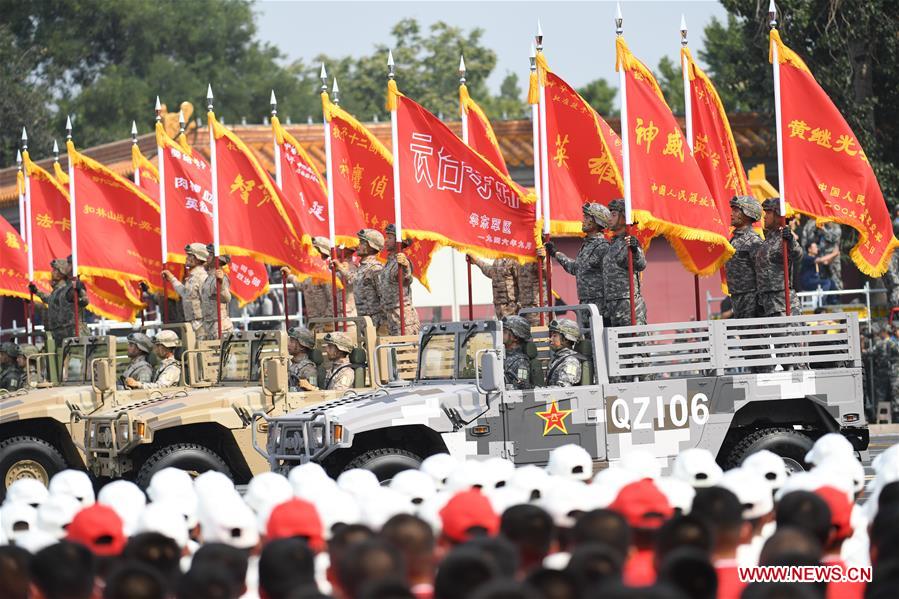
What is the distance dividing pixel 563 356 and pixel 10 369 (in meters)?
8.74

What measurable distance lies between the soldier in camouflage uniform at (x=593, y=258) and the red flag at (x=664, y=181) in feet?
1.02

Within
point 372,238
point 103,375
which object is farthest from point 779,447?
point 103,375

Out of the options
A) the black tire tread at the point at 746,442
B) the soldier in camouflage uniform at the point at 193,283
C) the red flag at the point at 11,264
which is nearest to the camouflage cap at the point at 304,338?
the soldier in camouflage uniform at the point at 193,283

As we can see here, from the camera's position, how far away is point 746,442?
13195mm

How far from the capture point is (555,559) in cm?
713

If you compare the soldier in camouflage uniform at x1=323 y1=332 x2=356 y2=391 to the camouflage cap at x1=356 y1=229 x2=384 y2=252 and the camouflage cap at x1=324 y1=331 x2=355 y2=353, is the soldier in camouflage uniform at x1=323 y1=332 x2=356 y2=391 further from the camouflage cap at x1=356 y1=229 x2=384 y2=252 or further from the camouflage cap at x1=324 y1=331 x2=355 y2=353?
the camouflage cap at x1=356 y1=229 x2=384 y2=252

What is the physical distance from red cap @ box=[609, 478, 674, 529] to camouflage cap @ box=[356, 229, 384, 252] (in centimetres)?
1037

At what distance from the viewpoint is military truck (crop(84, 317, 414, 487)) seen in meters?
14.5

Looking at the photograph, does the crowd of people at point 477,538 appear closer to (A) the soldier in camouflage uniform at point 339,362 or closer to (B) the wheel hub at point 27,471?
(A) the soldier in camouflage uniform at point 339,362

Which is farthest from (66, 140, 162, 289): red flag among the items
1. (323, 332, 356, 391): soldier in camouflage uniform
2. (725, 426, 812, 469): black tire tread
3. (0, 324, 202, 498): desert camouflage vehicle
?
(725, 426, 812, 469): black tire tread

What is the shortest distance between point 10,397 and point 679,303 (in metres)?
11.9

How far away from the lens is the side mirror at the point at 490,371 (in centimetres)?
1225

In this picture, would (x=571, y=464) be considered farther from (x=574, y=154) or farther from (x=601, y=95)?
(x=601, y=95)

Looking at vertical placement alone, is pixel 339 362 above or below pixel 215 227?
below
